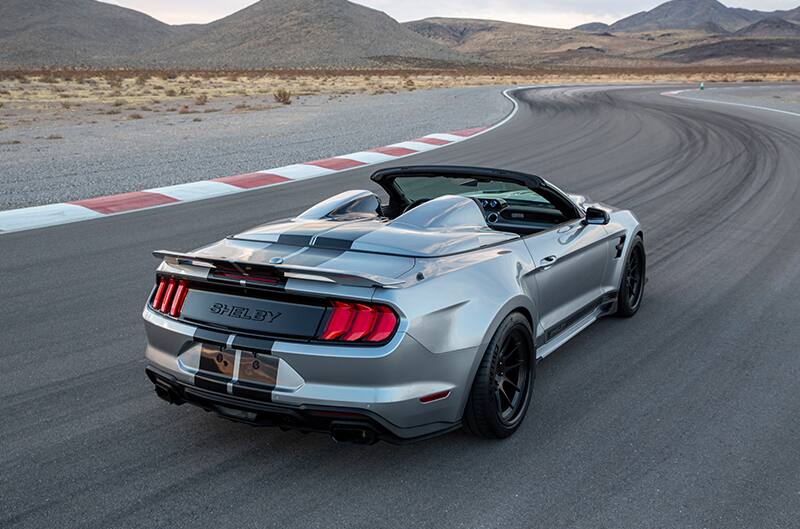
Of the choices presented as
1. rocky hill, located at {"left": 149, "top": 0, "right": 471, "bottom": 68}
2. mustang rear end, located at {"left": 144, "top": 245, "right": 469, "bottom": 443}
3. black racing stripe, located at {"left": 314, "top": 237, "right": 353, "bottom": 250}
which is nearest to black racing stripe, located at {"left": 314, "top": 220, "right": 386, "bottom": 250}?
black racing stripe, located at {"left": 314, "top": 237, "right": 353, "bottom": 250}

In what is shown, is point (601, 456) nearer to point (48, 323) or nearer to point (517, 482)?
point (517, 482)

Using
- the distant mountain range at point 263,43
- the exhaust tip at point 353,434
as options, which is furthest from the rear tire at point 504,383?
the distant mountain range at point 263,43

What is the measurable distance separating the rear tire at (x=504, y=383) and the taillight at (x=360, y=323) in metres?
0.61

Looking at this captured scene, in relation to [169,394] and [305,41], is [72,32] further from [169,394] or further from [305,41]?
[169,394]

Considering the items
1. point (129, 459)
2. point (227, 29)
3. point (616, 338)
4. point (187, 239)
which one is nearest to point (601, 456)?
point (616, 338)

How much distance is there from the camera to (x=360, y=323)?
3430 mm

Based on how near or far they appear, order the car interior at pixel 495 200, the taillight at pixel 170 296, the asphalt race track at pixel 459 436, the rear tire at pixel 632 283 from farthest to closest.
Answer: the rear tire at pixel 632 283, the car interior at pixel 495 200, the taillight at pixel 170 296, the asphalt race track at pixel 459 436

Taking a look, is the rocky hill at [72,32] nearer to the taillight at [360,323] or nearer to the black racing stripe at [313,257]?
the black racing stripe at [313,257]

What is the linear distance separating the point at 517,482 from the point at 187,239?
5.86m

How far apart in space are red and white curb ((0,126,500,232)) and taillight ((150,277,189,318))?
600cm

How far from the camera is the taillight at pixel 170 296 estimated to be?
3828 mm

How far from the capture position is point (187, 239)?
852cm

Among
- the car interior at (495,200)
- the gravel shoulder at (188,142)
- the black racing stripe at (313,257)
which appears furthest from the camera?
the gravel shoulder at (188,142)

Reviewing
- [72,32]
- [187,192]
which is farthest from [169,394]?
[72,32]
